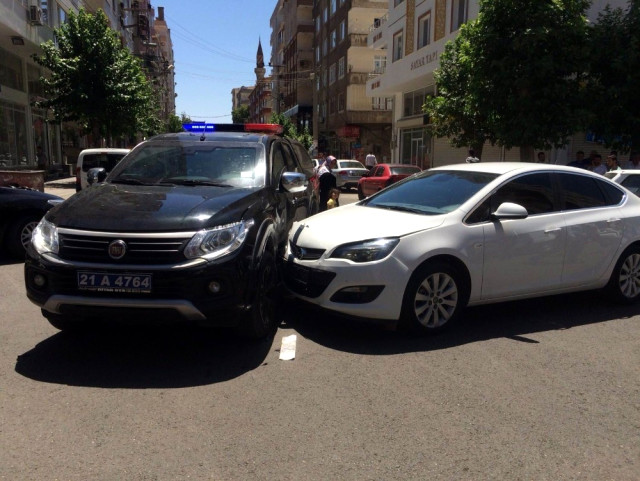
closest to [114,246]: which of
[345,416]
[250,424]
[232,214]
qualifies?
[232,214]

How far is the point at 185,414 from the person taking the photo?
3.55 m

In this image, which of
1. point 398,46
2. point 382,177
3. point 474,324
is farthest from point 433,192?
point 398,46

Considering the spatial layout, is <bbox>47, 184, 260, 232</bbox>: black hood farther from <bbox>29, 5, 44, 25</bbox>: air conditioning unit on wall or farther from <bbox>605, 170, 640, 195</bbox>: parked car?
<bbox>29, 5, 44, 25</bbox>: air conditioning unit on wall

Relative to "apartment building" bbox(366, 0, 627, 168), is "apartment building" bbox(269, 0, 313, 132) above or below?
above

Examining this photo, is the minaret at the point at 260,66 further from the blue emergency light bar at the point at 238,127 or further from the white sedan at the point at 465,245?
the white sedan at the point at 465,245

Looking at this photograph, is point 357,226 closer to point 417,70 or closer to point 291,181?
point 291,181

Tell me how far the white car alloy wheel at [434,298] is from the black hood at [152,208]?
63.3 inches

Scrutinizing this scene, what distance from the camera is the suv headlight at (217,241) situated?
4120 mm

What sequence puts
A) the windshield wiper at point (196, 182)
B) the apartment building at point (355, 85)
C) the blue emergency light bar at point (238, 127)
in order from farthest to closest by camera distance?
the apartment building at point (355, 85) < the blue emergency light bar at point (238, 127) < the windshield wiper at point (196, 182)

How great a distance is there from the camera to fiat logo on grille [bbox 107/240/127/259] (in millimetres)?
4044

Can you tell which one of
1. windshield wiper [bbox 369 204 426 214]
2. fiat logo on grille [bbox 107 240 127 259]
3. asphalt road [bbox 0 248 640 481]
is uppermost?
windshield wiper [bbox 369 204 426 214]

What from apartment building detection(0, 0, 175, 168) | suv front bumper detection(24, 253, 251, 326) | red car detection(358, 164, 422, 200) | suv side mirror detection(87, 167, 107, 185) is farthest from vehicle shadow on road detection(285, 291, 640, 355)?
apartment building detection(0, 0, 175, 168)

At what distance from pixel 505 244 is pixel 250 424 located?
3.02m

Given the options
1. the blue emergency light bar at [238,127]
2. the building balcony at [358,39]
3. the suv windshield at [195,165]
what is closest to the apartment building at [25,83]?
the blue emergency light bar at [238,127]
